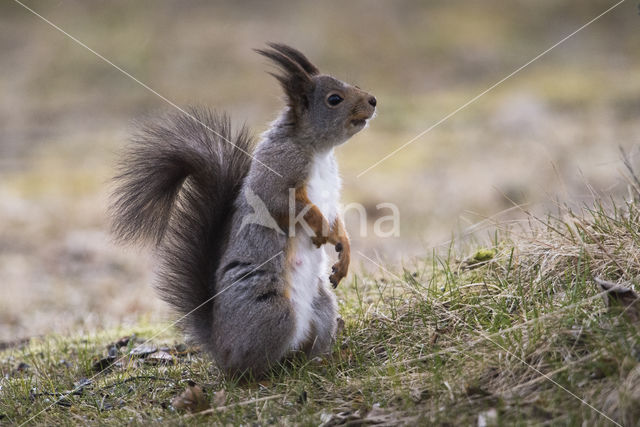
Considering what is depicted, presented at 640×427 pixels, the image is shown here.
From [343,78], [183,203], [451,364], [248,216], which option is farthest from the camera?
[343,78]

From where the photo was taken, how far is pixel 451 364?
2.35 metres

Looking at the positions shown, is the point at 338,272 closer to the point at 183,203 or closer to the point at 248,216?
the point at 248,216

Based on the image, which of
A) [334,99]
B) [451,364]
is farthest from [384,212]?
[451,364]

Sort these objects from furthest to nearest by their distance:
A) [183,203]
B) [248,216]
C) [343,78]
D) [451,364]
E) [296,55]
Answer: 1. [343,78]
2. [296,55]
3. [183,203]
4. [248,216]
5. [451,364]

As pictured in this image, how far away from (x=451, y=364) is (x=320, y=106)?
51.6 inches

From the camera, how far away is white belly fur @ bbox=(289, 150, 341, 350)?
2.75 metres

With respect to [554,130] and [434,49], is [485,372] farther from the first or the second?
[434,49]

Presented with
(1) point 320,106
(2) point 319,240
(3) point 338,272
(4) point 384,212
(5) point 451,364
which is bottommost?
(5) point 451,364

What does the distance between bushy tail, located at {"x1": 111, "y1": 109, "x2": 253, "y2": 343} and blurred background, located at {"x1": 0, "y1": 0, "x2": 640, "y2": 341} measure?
1.39 meters

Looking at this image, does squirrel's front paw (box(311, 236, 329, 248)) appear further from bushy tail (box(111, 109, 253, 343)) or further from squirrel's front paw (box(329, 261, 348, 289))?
bushy tail (box(111, 109, 253, 343))

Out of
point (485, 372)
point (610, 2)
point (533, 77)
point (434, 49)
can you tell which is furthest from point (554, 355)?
point (610, 2)

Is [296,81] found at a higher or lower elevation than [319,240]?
higher

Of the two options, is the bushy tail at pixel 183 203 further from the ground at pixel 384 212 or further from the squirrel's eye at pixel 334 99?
the squirrel's eye at pixel 334 99

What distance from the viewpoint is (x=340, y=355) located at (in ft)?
8.91
